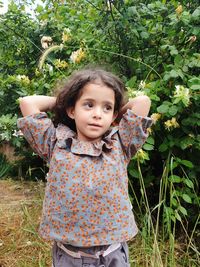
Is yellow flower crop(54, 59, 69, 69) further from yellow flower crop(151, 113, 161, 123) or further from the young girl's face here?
the young girl's face

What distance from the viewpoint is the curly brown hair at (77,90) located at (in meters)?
1.59

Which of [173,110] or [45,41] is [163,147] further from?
[45,41]

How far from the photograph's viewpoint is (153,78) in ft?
8.00

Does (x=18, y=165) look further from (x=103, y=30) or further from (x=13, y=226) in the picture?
(x=103, y=30)

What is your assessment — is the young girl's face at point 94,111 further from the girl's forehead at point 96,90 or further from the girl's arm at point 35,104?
the girl's arm at point 35,104

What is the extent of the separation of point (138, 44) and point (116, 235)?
141 cm

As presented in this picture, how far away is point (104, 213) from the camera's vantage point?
4.82 ft

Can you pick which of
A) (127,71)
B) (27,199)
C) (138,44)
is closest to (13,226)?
(27,199)

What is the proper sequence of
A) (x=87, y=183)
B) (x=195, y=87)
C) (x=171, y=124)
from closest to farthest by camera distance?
(x=87, y=183) → (x=195, y=87) → (x=171, y=124)

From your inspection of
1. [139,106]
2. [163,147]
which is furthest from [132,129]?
[163,147]

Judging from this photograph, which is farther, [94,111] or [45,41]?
[45,41]

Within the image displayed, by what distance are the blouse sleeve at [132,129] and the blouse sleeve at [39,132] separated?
279mm

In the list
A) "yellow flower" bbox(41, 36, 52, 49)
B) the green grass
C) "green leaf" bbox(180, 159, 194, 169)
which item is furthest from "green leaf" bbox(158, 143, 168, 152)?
"yellow flower" bbox(41, 36, 52, 49)

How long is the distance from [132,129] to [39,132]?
369 mm
